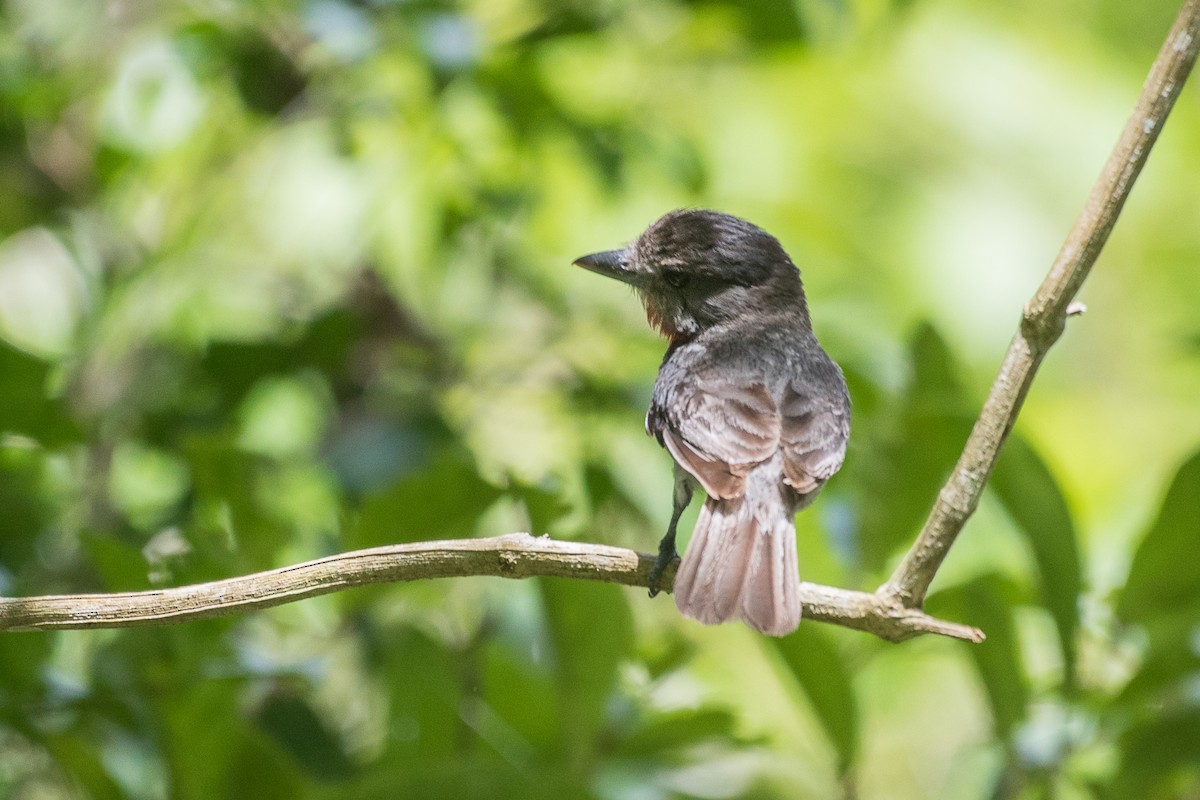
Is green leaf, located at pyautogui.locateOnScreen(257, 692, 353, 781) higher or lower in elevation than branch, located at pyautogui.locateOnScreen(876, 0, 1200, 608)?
lower

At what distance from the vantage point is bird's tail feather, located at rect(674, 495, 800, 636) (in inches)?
81.6

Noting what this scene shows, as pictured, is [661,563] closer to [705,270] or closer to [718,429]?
[718,429]

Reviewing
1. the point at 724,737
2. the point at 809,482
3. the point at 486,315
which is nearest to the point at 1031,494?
the point at 809,482

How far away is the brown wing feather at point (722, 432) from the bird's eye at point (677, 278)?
0.50 metres

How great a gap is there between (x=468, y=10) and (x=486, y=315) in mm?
790

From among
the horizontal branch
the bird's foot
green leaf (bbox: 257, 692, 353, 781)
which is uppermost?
the horizontal branch

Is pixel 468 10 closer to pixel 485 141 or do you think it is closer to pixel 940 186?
pixel 485 141

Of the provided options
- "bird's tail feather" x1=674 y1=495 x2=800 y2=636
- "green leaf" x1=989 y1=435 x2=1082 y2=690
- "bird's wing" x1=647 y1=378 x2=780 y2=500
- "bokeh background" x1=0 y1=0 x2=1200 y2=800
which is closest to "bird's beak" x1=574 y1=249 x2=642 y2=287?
"bokeh background" x1=0 y1=0 x2=1200 y2=800

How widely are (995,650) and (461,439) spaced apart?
138cm

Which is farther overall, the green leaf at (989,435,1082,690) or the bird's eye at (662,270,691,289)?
the bird's eye at (662,270,691,289)

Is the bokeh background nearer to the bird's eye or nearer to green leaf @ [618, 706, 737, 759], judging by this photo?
green leaf @ [618, 706, 737, 759]

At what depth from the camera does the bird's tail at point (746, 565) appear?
81.7 inches

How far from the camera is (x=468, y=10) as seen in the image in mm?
3395

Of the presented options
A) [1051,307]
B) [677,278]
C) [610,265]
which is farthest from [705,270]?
[1051,307]
